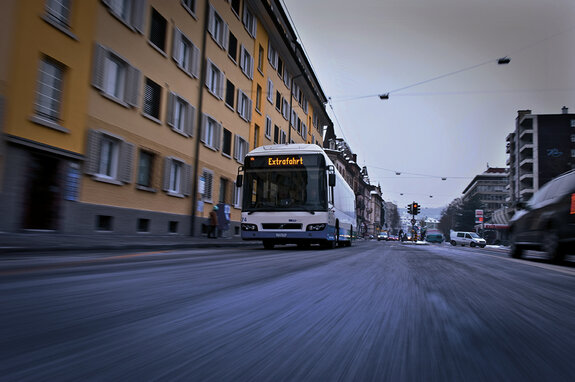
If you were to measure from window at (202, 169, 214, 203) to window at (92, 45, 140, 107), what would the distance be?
6.60 meters

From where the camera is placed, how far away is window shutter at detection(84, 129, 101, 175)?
503 inches

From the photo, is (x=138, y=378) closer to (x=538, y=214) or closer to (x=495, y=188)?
(x=538, y=214)

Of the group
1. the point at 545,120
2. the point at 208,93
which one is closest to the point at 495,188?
the point at 545,120

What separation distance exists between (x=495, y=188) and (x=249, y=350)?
133612mm

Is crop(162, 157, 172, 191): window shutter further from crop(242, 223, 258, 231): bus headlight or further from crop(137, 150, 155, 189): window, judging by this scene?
crop(242, 223, 258, 231): bus headlight

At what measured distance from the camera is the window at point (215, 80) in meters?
21.3

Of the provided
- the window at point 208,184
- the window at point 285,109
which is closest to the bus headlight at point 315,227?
the window at point 208,184

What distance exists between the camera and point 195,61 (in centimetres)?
1959

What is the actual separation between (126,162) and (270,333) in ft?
46.2

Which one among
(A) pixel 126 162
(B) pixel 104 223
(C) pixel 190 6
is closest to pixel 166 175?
(A) pixel 126 162

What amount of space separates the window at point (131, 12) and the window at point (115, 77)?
1429 millimetres

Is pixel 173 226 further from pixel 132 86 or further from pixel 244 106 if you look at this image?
pixel 244 106

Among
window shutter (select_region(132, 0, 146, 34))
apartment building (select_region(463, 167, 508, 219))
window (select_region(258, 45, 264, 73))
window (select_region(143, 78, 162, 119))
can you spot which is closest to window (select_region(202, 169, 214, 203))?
window (select_region(143, 78, 162, 119))

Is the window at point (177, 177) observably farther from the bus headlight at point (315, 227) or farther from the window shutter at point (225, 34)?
the window shutter at point (225, 34)
